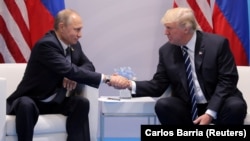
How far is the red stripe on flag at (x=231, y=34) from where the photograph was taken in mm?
5332

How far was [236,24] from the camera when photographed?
534 centimetres

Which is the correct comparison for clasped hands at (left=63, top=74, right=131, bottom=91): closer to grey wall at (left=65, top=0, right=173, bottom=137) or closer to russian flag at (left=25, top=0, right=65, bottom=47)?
russian flag at (left=25, top=0, right=65, bottom=47)

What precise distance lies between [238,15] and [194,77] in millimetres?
1251

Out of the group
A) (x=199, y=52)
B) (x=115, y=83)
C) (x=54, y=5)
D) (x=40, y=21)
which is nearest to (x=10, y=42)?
(x=40, y=21)

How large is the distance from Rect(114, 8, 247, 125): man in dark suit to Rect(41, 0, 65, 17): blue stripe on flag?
1287 millimetres

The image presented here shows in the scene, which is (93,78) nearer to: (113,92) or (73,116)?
(73,116)

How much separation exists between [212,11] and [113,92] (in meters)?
1.31

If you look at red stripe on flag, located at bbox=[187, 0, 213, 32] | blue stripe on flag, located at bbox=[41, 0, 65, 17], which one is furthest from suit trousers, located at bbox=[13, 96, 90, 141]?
red stripe on flag, located at bbox=[187, 0, 213, 32]

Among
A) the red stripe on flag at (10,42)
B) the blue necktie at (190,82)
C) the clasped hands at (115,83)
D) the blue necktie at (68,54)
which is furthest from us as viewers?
the red stripe on flag at (10,42)

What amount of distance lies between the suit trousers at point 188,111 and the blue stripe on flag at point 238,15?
4.15ft

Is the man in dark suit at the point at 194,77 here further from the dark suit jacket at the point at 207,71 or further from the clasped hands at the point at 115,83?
the clasped hands at the point at 115,83

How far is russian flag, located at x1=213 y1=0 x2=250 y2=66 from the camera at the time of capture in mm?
5320

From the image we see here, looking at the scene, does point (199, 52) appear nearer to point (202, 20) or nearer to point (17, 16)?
point (202, 20)
